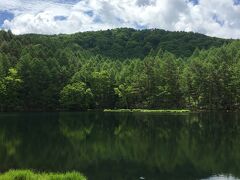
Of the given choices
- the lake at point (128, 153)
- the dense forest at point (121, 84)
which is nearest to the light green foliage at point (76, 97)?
the dense forest at point (121, 84)

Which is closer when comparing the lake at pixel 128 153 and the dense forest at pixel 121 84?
the lake at pixel 128 153

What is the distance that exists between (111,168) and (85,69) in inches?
4069

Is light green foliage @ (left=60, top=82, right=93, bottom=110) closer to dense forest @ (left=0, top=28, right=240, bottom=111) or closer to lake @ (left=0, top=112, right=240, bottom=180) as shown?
dense forest @ (left=0, top=28, right=240, bottom=111)

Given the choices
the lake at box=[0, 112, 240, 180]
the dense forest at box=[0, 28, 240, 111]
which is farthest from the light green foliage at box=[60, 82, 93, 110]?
the lake at box=[0, 112, 240, 180]

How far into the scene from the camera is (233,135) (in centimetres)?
4966

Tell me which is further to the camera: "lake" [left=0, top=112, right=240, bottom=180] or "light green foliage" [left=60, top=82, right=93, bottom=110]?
"light green foliage" [left=60, top=82, right=93, bottom=110]

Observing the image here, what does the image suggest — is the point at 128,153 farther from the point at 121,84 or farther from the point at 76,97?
the point at 121,84

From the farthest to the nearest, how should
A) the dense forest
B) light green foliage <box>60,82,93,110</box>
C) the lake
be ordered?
light green foliage <box>60,82,93,110</box> < the dense forest < the lake

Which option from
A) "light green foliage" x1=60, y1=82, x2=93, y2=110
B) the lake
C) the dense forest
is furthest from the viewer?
"light green foliage" x1=60, y1=82, x2=93, y2=110

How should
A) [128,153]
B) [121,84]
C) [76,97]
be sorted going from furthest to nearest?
[121,84] → [76,97] → [128,153]

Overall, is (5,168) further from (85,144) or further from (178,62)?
(178,62)

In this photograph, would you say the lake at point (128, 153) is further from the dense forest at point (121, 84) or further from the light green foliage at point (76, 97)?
the light green foliage at point (76, 97)

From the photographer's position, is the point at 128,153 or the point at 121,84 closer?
the point at 128,153

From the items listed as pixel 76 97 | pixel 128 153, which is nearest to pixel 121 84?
pixel 76 97
